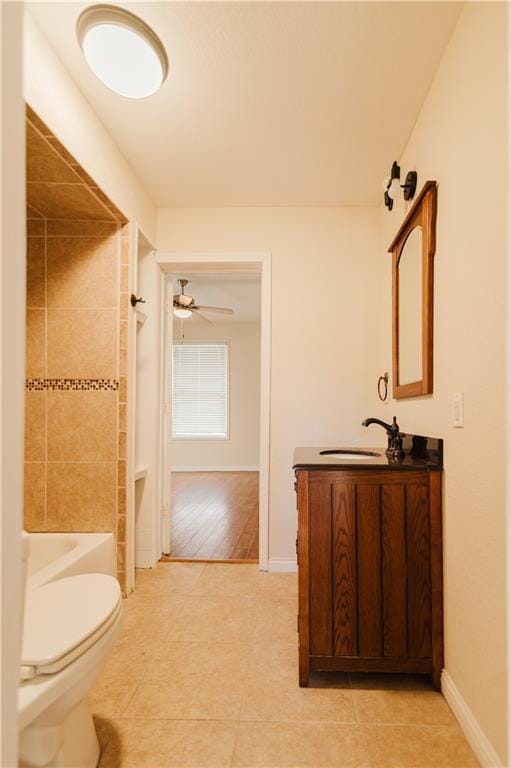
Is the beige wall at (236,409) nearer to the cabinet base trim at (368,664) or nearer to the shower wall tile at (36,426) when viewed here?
the shower wall tile at (36,426)

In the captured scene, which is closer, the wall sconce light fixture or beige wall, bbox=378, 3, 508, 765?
beige wall, bbox=378, 3, 508, 765

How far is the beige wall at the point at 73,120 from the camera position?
5.28 ft

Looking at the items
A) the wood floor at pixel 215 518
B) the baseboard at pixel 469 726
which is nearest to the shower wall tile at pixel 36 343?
the wood floor at pixel 215 518

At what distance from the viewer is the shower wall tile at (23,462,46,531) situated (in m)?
2.52

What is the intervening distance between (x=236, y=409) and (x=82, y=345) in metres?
5.09

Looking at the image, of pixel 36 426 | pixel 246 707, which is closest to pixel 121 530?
pixel 36 426

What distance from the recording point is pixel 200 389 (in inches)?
302

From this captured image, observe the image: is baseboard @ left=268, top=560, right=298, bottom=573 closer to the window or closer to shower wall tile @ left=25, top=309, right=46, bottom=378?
shower wall tile @ left=25, top=309, right=46, bottom=378

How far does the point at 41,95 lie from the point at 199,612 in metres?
2.45

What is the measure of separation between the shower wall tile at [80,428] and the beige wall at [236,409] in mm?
5000

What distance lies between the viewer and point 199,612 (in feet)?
7.88

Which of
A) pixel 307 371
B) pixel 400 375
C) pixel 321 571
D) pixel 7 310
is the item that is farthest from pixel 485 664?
pixel 307 371

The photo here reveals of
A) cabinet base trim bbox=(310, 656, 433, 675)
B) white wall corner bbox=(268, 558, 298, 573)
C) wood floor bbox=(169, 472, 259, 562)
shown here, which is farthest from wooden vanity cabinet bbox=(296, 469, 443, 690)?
wood floor bbox=(169, 472, 259, 562)

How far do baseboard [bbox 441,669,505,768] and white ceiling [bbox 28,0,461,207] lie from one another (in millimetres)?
2393
